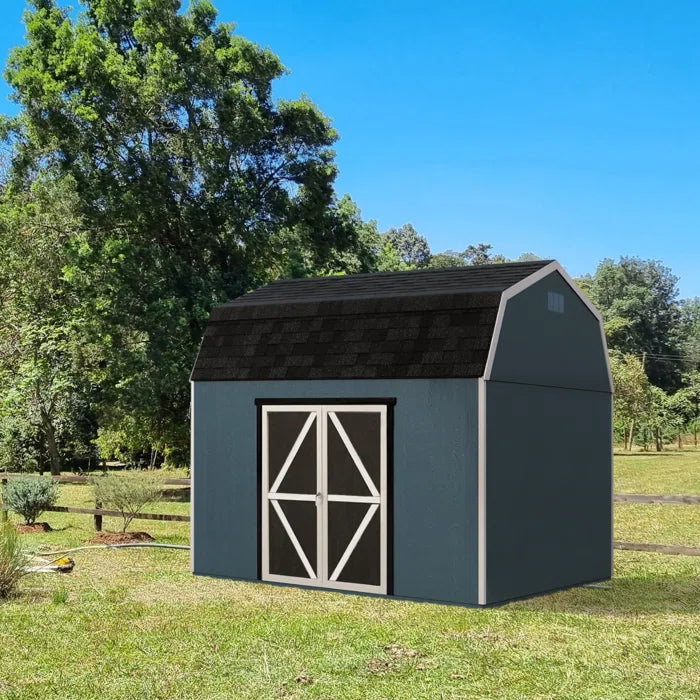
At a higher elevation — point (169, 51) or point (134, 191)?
point (169, 51)

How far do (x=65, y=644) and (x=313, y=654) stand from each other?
217 cm

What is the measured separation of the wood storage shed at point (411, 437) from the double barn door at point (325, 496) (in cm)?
2

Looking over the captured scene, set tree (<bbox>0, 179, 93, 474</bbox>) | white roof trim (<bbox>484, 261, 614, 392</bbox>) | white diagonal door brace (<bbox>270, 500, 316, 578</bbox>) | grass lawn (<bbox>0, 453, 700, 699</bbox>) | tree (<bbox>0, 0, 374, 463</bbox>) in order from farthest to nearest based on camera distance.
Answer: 1. tree (<bbox>0, 179, 93, 474</bbox>)
2. tree (<bbox>0, 0, 374, 463</bbox>)
3. white diagonal door brace (<bbox>270, 500, 316, 578</bbox>)
4. white roof trim (<bbox>484, 261, 614, 392</bbox>)
5. grass lawn (<bbox>0, 453, 700, 699</bbox>)

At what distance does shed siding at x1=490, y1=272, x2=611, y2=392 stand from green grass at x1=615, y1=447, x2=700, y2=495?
635 inches

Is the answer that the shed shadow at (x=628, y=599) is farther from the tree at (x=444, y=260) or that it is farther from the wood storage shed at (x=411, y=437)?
the tree at (x=444, y=260)

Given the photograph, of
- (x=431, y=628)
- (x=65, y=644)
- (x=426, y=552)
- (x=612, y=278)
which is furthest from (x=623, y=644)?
(x=612, y=278)

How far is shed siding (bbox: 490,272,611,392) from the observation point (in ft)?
35.0

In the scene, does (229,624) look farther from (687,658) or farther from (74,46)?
(74,46)

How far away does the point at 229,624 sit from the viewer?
941 cm

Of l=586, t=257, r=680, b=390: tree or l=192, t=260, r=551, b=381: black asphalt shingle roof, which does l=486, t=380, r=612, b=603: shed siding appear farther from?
l=586, t=257, r=680, b=390: tree

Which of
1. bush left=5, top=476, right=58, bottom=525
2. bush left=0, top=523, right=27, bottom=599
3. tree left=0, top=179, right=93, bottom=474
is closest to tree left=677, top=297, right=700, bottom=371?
tree left=0, top=179, right=93, bottom=474

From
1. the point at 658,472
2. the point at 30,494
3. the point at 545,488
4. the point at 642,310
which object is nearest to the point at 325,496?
the point at 545,488

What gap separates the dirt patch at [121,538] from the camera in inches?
633

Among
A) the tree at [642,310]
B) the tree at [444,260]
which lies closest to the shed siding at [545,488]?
the tree at [642,310]
